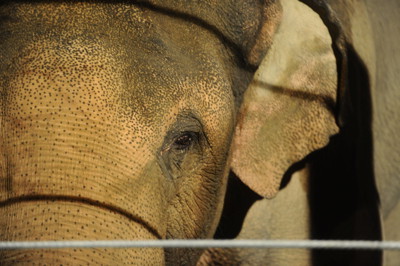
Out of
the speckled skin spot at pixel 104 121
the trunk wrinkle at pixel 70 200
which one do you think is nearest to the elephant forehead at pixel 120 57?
the speckled skin spot at pixel 104 121

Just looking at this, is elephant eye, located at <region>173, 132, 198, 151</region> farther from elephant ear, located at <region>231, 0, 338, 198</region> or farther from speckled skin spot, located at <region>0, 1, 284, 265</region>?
elephant ear, located at <region>231, 0, 338, 198</region>

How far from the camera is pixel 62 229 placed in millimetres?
1388

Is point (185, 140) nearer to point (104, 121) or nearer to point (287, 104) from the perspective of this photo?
point (104, 121)

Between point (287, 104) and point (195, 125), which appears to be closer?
point (195, 125)

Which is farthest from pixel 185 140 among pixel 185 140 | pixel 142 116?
pixel 142 116

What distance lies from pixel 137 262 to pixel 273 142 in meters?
0.66

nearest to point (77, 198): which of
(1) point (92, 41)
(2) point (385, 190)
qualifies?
(1) point (92, 41)

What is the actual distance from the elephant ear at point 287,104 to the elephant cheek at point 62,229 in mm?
602

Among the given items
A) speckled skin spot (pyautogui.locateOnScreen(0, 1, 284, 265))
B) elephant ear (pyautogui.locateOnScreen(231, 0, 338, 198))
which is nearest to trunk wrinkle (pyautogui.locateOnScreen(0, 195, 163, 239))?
speckled skin spot (pyautogui.locateOnScreen(0, 1, 284, 265))

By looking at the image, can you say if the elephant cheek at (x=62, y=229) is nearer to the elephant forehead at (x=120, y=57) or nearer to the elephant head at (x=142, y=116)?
the elephant head at (x=142, y=116)

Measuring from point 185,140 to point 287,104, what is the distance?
0.39 metres

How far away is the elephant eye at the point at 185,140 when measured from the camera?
1730 millimetres

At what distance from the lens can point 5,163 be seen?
5.00 feet

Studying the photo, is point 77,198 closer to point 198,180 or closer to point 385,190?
point 198,180
